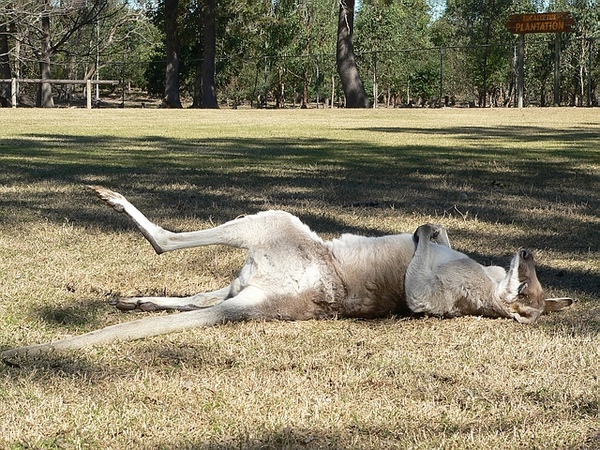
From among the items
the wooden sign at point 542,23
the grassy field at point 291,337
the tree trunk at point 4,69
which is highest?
the wooden sign at point 542,23

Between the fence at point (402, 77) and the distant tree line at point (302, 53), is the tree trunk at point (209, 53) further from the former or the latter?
the fence at point (402, 77)

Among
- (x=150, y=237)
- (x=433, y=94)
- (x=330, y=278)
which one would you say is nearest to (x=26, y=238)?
(x=150, y=237)

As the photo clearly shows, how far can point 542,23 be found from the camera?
118 ft

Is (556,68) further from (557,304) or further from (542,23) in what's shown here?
(557,304)

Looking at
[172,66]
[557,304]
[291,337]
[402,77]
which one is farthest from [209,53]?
[291,337]

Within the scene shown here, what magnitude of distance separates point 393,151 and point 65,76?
189 ft

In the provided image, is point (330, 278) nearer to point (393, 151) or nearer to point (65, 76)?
point (393, 151)

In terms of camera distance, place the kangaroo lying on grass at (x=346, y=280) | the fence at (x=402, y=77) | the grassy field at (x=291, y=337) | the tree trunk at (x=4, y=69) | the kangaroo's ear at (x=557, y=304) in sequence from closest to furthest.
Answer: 1. the grassy field at (x=291, y=337)
2. the kangaroo lying on grass at (x=346, y=280)
3. the kangaroo's ear at (x=557, y=304)
4. the tree trunk at (x=4, y=69)
5. the fence at (x=402, y=77)

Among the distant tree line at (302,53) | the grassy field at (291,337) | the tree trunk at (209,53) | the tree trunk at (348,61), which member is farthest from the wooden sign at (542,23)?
the grassy field at (291,337)

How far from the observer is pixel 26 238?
6.31 metres

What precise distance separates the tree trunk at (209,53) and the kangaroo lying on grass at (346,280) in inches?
1263

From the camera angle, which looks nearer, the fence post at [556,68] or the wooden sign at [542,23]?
the fence post at [556,68]

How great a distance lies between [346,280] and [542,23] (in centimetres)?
3386

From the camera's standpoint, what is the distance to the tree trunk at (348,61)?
113 feet
